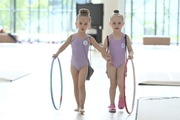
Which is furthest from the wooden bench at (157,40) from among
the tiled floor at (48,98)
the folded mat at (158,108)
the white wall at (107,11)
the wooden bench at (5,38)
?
the folded mat at (158,108)

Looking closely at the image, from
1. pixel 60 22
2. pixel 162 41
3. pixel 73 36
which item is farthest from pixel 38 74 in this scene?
pixel 60 22

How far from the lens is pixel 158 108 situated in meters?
4.75

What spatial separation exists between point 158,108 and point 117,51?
0.83m

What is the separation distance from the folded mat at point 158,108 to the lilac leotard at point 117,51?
604 millimetres

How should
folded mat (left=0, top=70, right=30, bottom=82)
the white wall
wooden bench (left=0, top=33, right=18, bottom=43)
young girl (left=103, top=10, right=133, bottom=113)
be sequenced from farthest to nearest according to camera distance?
1. wooden bench (left=0, top=33, right=18, bottom=43)
2. the white wall
3. folded mat (left=0, top=70, right=30, bottom=82)
4. young girl (left=103, top=10, right=133, bottom=113)

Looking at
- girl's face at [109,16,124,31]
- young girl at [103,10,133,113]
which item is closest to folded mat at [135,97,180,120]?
young girl at [103,10,133,113]

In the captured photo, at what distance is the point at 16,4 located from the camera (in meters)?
20.2

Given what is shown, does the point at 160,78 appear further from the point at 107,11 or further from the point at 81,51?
the point at 107,11

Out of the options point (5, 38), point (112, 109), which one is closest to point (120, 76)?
point (112, 109)

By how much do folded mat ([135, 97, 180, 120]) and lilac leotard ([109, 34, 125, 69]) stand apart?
1.98 feet

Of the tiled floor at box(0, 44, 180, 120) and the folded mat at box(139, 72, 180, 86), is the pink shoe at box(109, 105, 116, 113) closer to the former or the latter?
the tiled floor at box(0, 44, 180, 120)

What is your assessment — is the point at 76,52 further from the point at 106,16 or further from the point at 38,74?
the point at 106,16

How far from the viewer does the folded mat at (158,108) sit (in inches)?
171

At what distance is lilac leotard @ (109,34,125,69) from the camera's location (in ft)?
15.3
